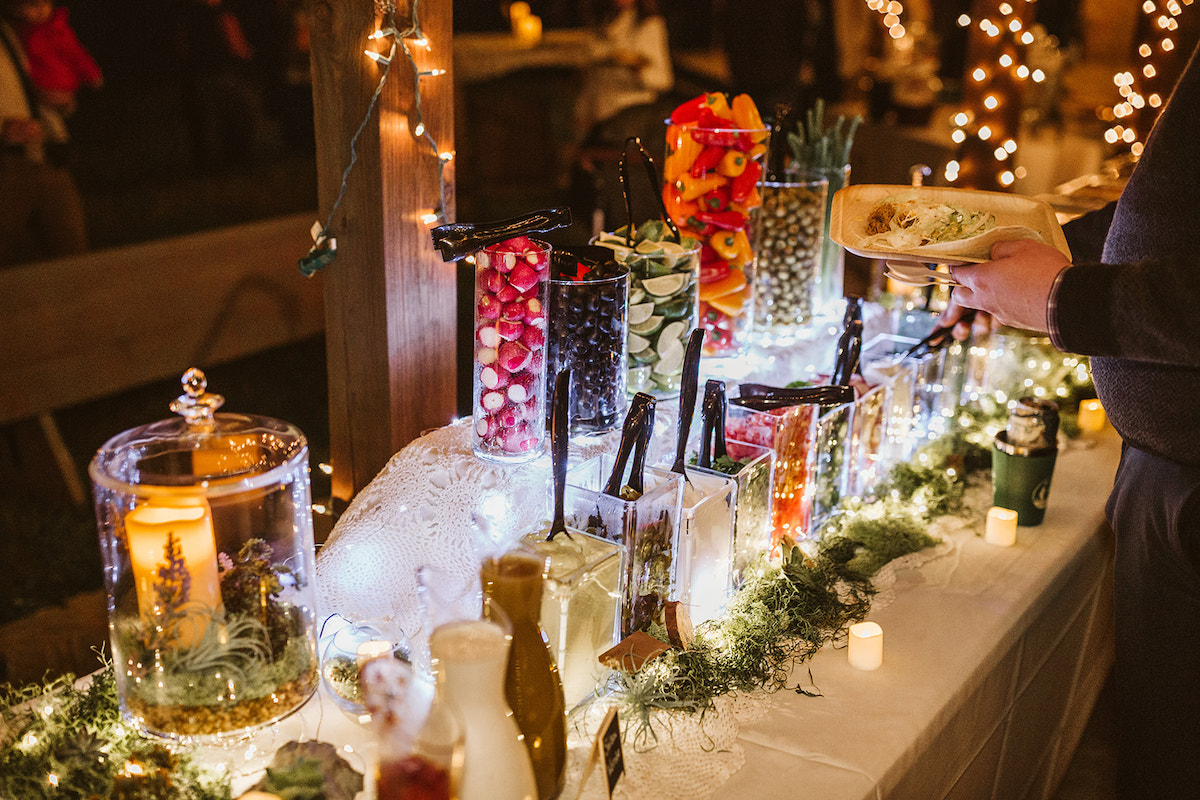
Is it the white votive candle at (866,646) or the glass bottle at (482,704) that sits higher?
the glass bottle at (482,704)

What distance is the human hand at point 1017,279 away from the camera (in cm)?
116

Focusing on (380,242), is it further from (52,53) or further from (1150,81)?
(1150,81)

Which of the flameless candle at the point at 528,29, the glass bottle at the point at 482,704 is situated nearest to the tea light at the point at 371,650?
the glass bottle at the point at 482,704

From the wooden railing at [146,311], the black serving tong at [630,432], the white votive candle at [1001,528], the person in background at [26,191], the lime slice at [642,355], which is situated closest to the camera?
the black serving tong at [630,432]

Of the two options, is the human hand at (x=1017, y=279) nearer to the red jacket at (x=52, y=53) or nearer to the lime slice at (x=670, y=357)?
the lime slice at (x=670, y=357)

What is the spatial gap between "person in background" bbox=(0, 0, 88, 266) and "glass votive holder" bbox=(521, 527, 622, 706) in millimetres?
3024

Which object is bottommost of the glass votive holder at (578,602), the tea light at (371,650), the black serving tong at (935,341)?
the tea light at (371,650)

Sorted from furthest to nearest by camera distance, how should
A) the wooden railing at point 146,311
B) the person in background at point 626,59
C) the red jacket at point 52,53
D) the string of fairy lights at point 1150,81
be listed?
the person in background at point 626,59 → the red jacket at point 52,53 → the string of fairy lights at point 1150,81 → the wooden railing at point 146,311

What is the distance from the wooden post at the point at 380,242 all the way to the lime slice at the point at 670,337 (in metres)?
0.32

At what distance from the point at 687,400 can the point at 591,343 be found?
0.51ft

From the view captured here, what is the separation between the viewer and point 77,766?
0.94 meters

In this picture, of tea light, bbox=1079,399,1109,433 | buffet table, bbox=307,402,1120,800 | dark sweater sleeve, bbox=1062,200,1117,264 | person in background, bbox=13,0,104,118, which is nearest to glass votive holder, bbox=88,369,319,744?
buffet table, bbox=307,402,1120,800

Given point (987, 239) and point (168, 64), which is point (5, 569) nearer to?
point (987, 239)

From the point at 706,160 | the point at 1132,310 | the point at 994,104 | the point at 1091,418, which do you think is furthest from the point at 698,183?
the point at 994,104
